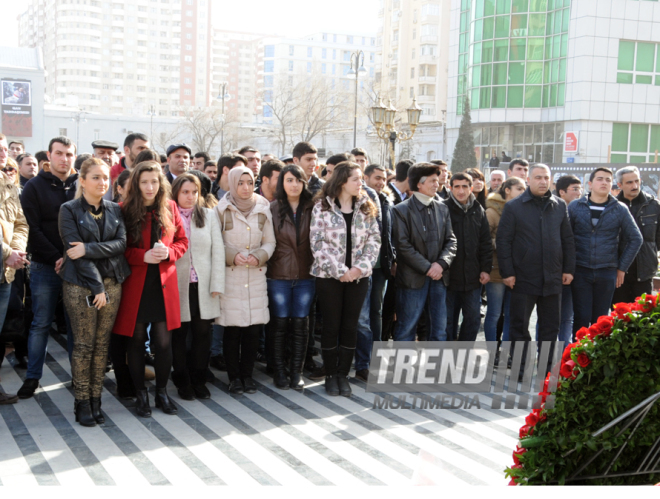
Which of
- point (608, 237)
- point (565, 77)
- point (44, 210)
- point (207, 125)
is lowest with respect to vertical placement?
point (608, 237)

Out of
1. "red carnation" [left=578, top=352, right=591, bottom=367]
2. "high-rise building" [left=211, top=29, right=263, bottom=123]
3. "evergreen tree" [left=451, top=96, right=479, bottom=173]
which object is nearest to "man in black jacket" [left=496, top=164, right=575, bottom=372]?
"red carnation" [left=578, top=352, right=591, bottom=367]

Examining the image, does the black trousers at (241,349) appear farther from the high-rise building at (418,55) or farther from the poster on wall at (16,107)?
the poster on wall at (16,107)

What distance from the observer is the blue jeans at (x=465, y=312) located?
677 centimetres

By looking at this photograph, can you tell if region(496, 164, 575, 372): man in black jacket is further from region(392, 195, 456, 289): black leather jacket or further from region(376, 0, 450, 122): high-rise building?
region(376, 0, 450, 122): high-rise building

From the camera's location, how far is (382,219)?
6.50 m

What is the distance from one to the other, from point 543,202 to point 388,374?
86.9 inches

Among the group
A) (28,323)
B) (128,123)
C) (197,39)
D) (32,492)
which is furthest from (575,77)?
(197,39)

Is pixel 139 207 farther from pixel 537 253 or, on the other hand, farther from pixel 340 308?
pixel 537 253

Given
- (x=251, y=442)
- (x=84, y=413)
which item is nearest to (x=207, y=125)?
(x=84, y=413)

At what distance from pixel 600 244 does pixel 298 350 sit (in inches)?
125

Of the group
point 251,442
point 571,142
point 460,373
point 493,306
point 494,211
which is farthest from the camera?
point 571,142

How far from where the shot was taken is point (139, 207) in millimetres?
5082

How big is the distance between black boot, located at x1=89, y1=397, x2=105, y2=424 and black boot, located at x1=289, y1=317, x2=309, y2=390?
168 centimetres

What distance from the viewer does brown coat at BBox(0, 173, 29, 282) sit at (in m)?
5.23
